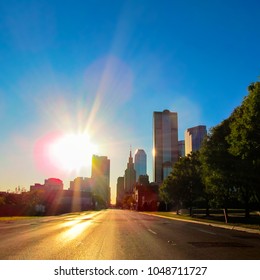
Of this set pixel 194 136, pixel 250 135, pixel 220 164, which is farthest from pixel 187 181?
pixel 194 136

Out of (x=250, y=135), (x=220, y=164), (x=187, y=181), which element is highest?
(x=250, y=135)

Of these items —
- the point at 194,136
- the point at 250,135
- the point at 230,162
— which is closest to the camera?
the point at 250,135

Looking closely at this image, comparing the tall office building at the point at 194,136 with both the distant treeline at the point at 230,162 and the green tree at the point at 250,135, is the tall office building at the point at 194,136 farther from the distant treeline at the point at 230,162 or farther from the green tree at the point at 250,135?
the green tree at the point at 250,135

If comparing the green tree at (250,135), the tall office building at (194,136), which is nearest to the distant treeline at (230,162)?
the green tree at (250,135)

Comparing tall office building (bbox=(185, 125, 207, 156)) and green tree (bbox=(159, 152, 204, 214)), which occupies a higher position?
tall office building (bbox=(185, 125, 207, 156))

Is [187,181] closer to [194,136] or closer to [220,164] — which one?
[220,164]

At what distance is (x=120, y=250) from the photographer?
45.5 ft

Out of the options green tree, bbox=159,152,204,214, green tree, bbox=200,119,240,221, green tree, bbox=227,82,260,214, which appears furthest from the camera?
green tree, bbox=159,152,204,214

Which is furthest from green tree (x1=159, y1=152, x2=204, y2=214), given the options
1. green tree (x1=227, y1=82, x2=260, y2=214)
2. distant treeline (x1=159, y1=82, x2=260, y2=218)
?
green tree (x1=227, y1=82, x2=260, y2=214)

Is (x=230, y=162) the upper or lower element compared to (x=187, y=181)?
lower

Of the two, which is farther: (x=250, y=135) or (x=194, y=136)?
(x=194, y=136)

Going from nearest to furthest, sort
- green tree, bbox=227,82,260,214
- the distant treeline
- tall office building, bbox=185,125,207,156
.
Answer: green tree, bbox=227,82,260,214
the distant treeline
tall office building, bbox=185,125,207,156

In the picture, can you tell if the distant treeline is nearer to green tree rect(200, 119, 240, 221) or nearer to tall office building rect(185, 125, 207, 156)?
green tree rect(200, 119, 240, 221)
